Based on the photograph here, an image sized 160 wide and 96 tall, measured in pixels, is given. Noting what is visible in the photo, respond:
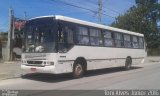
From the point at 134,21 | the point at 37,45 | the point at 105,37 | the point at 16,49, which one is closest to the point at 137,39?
the point at 105,37

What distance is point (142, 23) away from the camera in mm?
64062

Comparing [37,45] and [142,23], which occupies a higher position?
[142,23]

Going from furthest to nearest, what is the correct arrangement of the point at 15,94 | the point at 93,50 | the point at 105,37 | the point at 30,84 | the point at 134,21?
the point at 134,21, the point at 105,37, the point at 93,50, the point at 30,84, the point at 15,94

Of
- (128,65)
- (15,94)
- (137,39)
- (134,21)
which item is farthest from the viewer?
(134,21)

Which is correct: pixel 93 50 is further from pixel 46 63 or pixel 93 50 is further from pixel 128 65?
pixel 128 65

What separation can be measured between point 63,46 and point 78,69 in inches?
73.9

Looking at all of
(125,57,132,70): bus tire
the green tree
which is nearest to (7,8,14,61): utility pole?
(125,57,132,70): bus tire

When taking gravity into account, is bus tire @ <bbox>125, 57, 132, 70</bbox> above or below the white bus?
below

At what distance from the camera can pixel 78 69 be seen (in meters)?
17.7

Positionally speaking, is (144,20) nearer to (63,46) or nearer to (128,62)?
(128,62)

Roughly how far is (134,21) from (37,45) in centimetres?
4718

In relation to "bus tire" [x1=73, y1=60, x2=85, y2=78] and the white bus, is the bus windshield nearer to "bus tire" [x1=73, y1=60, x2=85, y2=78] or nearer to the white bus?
the white bus

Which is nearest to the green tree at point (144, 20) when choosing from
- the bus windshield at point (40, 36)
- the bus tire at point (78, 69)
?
the bus tire at point (78, 69)

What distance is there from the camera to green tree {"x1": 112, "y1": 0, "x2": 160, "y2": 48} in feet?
203
